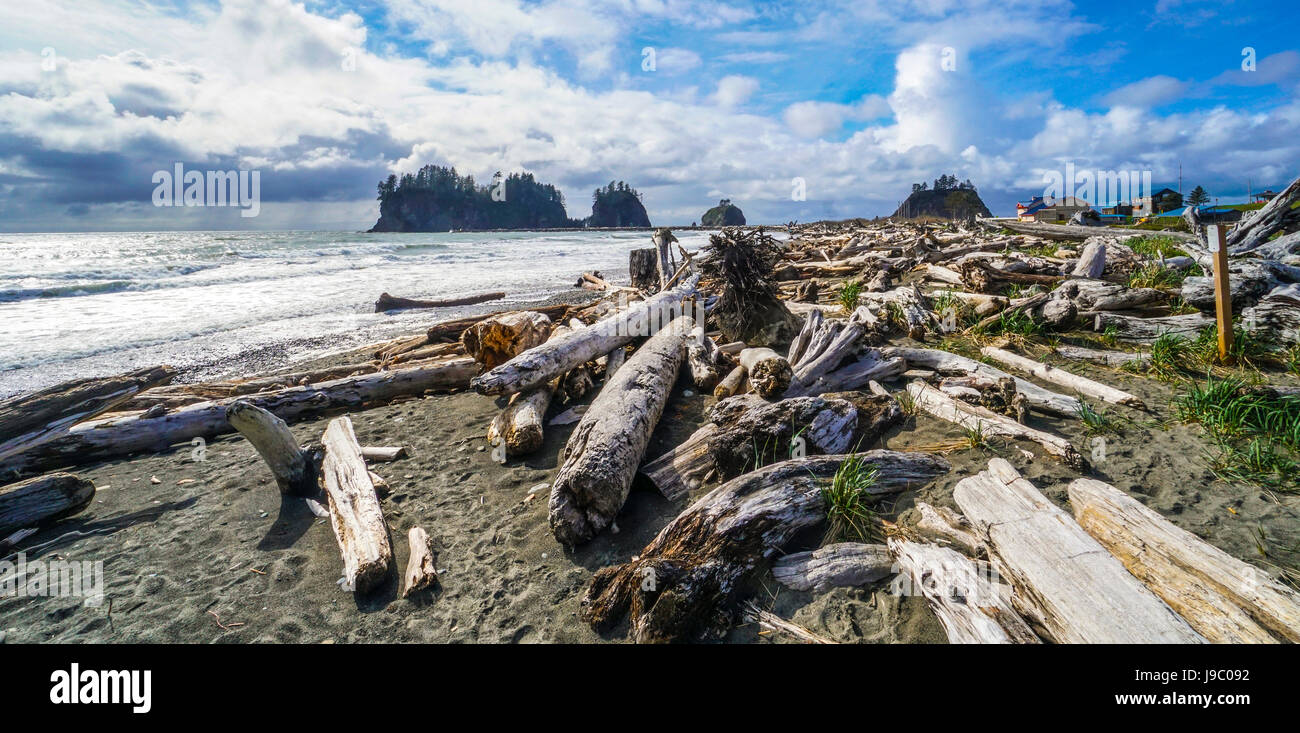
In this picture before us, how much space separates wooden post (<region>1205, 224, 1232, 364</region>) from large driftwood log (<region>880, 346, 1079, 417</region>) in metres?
2.21

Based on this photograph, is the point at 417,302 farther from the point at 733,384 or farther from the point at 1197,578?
the point at 1197,578

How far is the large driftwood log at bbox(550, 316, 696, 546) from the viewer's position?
3816 mm

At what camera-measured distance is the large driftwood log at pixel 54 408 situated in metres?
5.50

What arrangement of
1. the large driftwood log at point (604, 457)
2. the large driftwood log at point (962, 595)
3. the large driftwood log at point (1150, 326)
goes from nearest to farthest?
the large driftwood log at point (962, 595)
the large driftwood log at point (604, 457)
the large driftwood log at point (1150, 326)

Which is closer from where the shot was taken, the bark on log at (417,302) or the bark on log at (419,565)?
the bark on log at (419,565)

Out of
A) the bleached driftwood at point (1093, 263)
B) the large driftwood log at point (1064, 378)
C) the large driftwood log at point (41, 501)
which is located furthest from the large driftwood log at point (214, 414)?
the bleached driftwood at point (1093, 263)

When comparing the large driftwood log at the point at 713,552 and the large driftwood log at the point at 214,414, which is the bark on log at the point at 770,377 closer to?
the large driftwood log at the point at 713,552

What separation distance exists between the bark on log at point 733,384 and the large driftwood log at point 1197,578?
3.33m

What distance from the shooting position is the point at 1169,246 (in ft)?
41.1

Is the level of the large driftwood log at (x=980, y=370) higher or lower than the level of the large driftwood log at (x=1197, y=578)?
higher

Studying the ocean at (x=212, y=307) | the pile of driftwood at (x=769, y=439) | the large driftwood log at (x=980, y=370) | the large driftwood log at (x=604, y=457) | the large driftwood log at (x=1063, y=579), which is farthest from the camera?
the ocean at (x=212, y=307)
